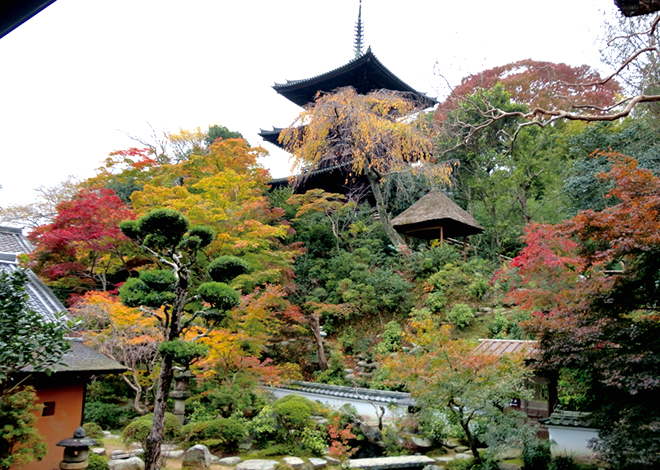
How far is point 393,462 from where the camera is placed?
743cm

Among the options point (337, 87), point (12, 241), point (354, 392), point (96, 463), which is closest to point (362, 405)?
point (354, 392)

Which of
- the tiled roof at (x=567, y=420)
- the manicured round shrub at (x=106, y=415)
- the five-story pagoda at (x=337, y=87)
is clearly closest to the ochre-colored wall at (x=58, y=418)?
the manicured round shrub at (x=106, y=415)

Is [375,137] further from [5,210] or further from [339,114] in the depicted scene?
[5,210]

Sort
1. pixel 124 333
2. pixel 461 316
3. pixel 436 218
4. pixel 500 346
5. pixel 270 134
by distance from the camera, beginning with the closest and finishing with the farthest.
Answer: pixel 500 346, pixel 124 333, pixel 461 316, pixel 436 218, pixel 270 134

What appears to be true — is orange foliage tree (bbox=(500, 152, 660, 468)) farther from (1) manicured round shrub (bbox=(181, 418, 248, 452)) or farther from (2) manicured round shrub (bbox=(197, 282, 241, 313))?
(1) manicured round shrub (bbox=(181, 418, 248, 452))

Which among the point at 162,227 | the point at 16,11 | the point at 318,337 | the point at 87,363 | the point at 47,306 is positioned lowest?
the point at 87,363

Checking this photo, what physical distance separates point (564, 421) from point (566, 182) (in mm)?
7738

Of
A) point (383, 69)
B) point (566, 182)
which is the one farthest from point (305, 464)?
point (383, 69)

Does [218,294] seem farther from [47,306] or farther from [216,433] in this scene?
[216,433]

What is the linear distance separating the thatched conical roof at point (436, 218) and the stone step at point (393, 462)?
780 centimetres

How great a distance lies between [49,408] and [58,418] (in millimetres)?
215

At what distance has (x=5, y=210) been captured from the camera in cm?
2041

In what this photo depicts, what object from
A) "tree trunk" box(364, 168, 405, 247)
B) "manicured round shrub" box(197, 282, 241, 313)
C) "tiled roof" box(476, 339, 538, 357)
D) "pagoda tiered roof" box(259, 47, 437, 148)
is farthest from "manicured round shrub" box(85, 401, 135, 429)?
"pagoda tiered roof" box(259, 47, 437, 148)

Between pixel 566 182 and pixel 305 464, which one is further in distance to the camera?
pixel 566 182
